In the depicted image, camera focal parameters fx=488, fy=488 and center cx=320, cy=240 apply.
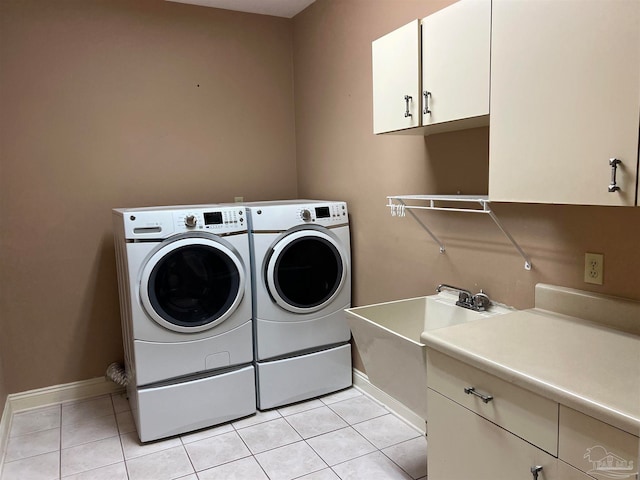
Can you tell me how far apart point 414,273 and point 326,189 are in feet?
3.37

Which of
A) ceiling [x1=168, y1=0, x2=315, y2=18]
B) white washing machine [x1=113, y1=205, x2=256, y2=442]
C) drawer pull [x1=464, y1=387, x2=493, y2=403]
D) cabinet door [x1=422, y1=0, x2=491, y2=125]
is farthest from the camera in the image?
ceiling [x1=168, y1=0, x2=315, y2=18]

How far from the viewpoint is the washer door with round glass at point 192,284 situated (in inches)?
98.2

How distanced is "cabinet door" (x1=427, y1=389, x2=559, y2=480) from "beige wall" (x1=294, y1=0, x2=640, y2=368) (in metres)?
0.65

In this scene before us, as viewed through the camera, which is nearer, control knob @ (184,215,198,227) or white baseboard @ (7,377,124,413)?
control knob @ (184,215,198,227)

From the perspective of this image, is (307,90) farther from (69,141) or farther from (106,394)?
(106,394)

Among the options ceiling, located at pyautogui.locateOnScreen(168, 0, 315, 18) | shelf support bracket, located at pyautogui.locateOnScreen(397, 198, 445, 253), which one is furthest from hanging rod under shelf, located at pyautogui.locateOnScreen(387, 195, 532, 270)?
ceiling, located at pyautogui.locateOnScreen(168, 0, 315, 18)

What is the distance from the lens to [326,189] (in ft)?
11.0

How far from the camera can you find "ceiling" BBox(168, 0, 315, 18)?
10.6 feet

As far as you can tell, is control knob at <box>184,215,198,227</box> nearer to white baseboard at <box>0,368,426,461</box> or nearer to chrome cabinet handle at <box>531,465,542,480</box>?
white baseboard at <box>0,368,426,461</box>

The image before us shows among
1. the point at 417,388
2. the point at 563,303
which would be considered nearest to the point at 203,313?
the point at 417,388

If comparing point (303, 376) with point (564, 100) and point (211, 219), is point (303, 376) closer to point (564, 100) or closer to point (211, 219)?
point (211, 219)

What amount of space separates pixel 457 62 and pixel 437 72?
11 centimetres

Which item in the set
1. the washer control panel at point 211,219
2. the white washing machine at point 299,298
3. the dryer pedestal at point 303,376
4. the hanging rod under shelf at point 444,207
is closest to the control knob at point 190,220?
the washer control panel at point 211,219

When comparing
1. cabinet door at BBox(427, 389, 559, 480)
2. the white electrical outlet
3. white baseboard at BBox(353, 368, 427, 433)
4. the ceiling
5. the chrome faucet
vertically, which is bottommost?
white baseboard at BBox(353, 368, 427, 433)
